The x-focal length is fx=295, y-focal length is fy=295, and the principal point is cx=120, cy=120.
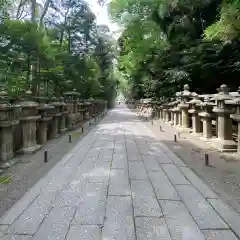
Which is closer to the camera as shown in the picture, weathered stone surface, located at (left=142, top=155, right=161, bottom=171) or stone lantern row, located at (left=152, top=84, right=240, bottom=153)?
weathered stone surface, located at (left=142, top=155, right=161, bottom=171)

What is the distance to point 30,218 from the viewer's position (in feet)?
12.6

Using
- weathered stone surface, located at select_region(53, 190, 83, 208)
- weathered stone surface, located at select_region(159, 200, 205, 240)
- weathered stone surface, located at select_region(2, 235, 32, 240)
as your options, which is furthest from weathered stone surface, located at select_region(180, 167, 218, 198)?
weathered stone surface, located at select_region(2, 235, 32, 240)

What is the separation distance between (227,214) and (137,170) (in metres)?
2.71

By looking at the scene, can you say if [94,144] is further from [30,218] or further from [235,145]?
[30,218]

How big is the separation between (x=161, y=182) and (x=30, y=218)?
2577mm

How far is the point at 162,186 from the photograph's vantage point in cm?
527

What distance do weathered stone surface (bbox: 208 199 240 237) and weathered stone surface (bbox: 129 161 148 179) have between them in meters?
1.75

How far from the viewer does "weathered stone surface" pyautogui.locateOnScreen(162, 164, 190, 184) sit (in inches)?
221

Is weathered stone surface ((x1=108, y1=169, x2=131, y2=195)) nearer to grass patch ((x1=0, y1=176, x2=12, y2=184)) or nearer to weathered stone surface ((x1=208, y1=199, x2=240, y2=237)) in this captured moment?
weathered stone surface ((x1=208, y1=199, x2=240, y2=237))

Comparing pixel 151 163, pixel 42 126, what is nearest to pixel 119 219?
pixel 151 163

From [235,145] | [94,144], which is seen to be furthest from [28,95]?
[235,145]

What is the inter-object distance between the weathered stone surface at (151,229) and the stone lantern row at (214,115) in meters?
4.92

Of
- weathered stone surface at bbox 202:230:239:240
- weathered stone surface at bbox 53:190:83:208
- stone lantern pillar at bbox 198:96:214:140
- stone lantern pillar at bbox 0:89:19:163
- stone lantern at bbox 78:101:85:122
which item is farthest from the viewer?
stone lantern at bbox 78:101:85:122

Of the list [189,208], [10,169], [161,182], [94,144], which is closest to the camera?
[189,208]
